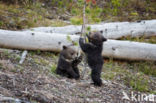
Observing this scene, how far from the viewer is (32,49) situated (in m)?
8.70

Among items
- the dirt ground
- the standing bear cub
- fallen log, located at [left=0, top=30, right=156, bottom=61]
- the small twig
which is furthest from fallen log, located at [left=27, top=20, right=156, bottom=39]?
the standing bear cub

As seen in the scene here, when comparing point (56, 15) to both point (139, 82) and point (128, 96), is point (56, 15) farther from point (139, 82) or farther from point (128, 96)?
point (128, 96)

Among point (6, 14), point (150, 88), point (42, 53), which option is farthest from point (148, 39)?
point (6, 14)

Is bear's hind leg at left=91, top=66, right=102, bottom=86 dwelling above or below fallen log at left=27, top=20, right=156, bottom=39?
Answer: below

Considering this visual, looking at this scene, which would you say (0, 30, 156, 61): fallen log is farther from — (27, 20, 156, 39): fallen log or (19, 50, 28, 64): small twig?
(27, 20, 156, 39): fallen log

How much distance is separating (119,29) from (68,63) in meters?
4.46

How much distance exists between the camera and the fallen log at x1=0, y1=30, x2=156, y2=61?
8.52 meters

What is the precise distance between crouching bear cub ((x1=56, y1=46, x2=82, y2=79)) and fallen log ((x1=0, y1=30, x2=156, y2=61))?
1868 mm

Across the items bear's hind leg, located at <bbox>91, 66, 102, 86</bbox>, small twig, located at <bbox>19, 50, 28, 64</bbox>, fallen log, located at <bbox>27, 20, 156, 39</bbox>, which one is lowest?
bear's hind leg, located at <bbox>91, 66, 102, 86</bbox>

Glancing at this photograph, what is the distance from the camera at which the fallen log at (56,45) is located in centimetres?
852

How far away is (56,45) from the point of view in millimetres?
8914

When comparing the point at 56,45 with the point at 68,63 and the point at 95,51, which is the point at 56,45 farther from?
the point at 95,51

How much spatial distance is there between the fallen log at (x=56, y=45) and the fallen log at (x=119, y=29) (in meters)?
1.02

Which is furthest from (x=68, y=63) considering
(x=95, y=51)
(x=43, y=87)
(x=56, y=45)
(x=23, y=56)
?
(x=56, y=45)
